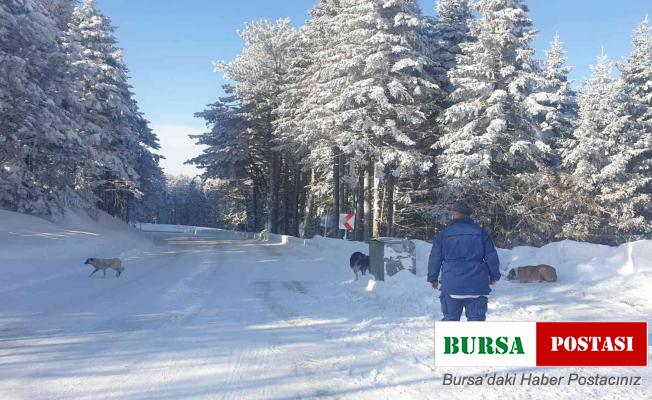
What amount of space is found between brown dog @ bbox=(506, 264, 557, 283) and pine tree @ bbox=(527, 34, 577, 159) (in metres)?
12.6

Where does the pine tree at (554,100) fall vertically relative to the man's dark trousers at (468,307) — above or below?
above

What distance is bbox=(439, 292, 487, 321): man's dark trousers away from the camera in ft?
17.2

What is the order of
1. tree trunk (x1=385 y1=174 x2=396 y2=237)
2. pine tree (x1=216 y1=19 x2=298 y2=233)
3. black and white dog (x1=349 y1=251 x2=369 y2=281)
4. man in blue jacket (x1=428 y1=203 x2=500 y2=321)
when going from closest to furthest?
1. man in blue jacket (x1=428 y1=203 x2=500 y2=321)
2. black and white dog (x1=349 y1=251 x2=369 y2=281)
3. tree trunk (x1=385 y1=174 x2=396 y2=237)
4. pine tree (x1=216 y1=19 x2=298 y2=233)

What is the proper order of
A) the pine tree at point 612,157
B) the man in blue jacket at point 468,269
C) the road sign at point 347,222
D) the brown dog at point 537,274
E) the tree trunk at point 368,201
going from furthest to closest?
1. the pine tree at point 612,157
2. the tree trunk at point 368,201
3. the road sign at point 347,222
4. the brown dog at point 537,274
5. the man in blue jacket at point 468,269

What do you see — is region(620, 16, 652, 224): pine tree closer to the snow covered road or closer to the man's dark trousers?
the snow covered road

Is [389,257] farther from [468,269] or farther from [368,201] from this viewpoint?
[368,201]

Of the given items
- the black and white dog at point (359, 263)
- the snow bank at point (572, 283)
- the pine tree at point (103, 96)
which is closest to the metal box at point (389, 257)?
the black and white dog at point (359, 263)

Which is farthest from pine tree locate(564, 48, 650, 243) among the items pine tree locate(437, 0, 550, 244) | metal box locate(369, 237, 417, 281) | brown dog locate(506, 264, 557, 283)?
metal box locate(369, 237, 417, 281)

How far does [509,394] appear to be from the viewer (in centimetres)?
454

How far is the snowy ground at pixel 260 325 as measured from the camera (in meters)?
4.70

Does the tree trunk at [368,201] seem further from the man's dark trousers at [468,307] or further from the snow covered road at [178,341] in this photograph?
the man's dark trousers at [468,307]

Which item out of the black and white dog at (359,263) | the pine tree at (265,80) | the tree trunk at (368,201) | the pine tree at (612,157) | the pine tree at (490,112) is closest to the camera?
the black and white dog at (359,263)

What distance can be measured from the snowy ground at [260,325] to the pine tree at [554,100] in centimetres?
1083

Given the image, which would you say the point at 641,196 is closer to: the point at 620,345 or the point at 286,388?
the point at 620,345
